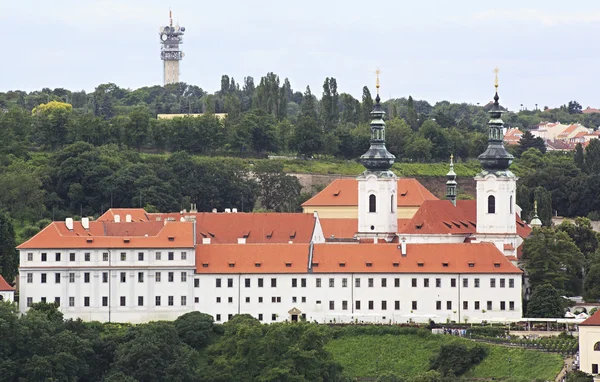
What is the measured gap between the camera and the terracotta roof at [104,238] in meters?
90.8

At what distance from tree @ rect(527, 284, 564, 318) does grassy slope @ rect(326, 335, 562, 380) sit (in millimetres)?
7884

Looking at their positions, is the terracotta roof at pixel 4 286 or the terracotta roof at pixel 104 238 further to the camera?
the terracotta roof at pixel 104 238

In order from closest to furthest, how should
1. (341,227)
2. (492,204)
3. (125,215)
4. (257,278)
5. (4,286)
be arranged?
(4,286)
(257,278)
(492,204)
(125,215)
(341,227)

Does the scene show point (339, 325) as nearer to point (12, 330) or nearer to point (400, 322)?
point (400, 322)

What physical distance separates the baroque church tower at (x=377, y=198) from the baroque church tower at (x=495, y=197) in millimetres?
7247

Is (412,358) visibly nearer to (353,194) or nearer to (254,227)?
(254,227)

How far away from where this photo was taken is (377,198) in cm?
10900

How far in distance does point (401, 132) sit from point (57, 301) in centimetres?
7229

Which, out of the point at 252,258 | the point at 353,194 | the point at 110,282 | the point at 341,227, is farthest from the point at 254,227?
the point at 353,194

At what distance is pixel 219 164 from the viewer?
448ft

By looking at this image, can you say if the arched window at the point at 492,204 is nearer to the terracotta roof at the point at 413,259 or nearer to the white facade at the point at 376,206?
the white facade at the point at 376,206

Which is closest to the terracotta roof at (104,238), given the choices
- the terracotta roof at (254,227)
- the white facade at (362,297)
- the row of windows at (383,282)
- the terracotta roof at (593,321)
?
the white facade at (362,297)

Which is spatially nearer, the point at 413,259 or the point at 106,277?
the point at 106,277

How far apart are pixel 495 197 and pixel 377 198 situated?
895cm
